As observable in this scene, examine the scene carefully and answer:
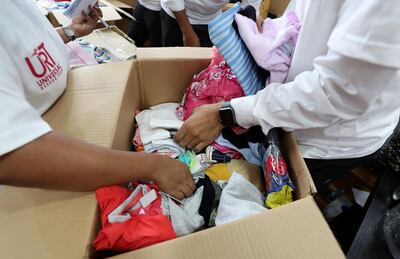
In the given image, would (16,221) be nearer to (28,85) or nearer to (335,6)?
(28,85)

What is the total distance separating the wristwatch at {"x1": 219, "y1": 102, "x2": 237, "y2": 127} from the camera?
67 centimetres

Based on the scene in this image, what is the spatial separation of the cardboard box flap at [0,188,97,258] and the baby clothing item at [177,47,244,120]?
41 centimetres

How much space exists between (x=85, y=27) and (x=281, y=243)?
0.99 metres


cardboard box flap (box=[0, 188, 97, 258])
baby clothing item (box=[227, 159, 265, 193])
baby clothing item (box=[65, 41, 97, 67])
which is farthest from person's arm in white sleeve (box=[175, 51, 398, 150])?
baby clothing item (box=[65, 41, 97, 67])

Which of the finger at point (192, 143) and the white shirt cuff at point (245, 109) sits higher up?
the white shirt cuff at point (245, 109)

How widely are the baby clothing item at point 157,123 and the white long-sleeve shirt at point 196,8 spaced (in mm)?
692

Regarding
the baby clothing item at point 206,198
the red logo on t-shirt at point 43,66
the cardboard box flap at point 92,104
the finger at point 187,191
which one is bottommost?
the baby clothing item at point 206,198

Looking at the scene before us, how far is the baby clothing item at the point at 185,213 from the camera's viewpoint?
53cm

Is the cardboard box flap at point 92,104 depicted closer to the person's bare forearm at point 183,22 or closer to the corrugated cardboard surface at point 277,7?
the person's bare forearm at point 183,22

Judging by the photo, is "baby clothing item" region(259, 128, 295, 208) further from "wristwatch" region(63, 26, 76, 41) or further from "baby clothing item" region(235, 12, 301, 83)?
"wristwatch" region(63, 26, 76, 41)

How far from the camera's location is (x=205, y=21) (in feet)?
4.91

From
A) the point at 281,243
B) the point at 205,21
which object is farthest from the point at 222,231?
the point at 205,21

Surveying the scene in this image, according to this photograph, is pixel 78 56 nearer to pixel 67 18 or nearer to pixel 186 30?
pixel 67 18

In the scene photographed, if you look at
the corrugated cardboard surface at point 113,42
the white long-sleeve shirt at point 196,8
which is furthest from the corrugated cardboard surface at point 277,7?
the corrugated cardboard surface at point 113,42
